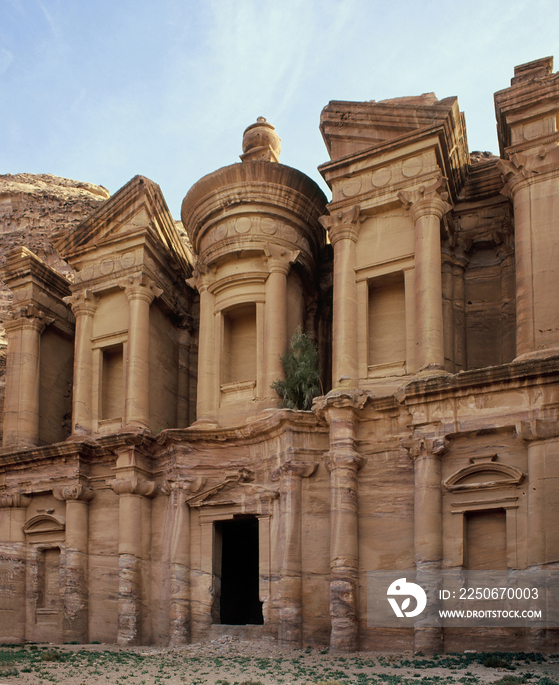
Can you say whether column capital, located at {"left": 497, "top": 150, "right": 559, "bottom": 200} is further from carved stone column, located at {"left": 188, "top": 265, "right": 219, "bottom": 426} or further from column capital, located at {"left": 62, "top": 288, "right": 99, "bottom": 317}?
column capital, located at {"left": 62, "top": 288, "right": 99, "bottom": 317}

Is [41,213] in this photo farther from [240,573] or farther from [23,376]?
[240,573]

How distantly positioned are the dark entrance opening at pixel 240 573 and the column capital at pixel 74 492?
4.17 meters

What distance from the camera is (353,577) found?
17219 mm

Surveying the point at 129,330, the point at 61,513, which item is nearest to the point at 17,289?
the point at 129,330

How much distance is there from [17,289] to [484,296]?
15.3 m

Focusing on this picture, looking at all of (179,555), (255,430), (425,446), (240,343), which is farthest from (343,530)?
(240,343)

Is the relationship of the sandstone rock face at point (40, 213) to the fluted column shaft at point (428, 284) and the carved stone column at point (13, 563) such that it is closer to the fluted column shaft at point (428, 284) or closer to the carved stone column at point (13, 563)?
the carved stone column at point (13, 563)

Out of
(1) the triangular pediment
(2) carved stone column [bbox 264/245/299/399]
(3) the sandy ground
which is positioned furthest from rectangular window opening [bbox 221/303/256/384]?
(3) the sandy ground

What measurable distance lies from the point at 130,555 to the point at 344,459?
683 centimetres

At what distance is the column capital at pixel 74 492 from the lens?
22.1 m

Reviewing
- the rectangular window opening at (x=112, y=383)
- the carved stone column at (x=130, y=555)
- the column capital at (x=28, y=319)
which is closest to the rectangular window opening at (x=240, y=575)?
the carved stone column at (x=130, y=555)

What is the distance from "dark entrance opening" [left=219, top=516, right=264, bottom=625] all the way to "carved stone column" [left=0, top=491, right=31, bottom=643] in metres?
5.80

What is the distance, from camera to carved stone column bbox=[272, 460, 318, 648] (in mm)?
17734

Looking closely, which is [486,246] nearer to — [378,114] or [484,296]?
[484,296]
